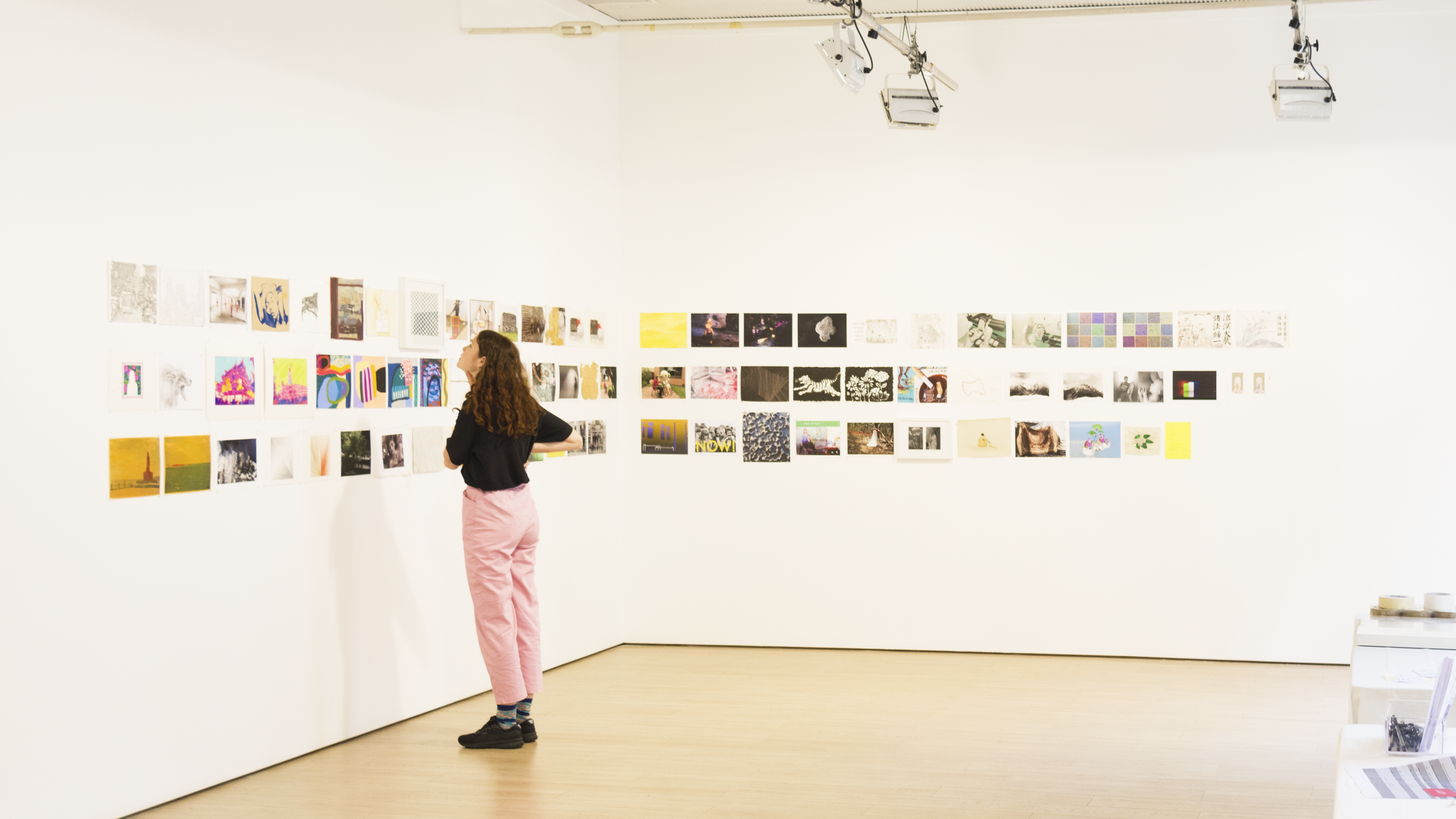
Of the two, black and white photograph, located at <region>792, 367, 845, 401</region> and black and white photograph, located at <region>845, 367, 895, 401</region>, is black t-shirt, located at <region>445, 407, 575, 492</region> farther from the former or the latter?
black and white photograph, located at <region>845, 367, 895, 401</region>

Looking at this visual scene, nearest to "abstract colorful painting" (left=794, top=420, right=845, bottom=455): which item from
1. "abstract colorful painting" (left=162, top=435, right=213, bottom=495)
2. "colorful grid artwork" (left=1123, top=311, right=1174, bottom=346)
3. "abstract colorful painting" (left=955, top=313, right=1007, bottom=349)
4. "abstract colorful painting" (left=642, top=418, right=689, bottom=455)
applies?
"abstract colorful painting" (left=642, top=418, right=689, bottom=455)

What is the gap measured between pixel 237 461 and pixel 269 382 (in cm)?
37

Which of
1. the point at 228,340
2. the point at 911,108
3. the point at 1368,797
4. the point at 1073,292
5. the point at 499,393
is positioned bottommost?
the point at 1368,797

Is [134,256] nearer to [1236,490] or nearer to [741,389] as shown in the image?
[741,389]

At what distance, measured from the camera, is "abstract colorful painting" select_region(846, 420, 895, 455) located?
7.57 m

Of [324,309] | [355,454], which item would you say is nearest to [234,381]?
[324,309]

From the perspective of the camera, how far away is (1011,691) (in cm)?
640

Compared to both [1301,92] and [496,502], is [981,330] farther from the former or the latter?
[496,502]

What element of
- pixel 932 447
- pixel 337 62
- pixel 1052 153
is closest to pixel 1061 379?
pixel 932 447

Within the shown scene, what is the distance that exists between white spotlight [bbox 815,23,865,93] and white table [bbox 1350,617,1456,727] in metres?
3.30

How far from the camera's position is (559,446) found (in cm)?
566

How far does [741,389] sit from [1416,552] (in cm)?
396

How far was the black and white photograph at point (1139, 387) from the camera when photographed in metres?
7.27

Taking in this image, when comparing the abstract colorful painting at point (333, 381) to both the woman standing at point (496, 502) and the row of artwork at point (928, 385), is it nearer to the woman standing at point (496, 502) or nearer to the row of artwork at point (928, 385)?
Result: the woman standing at point (496, 502)
